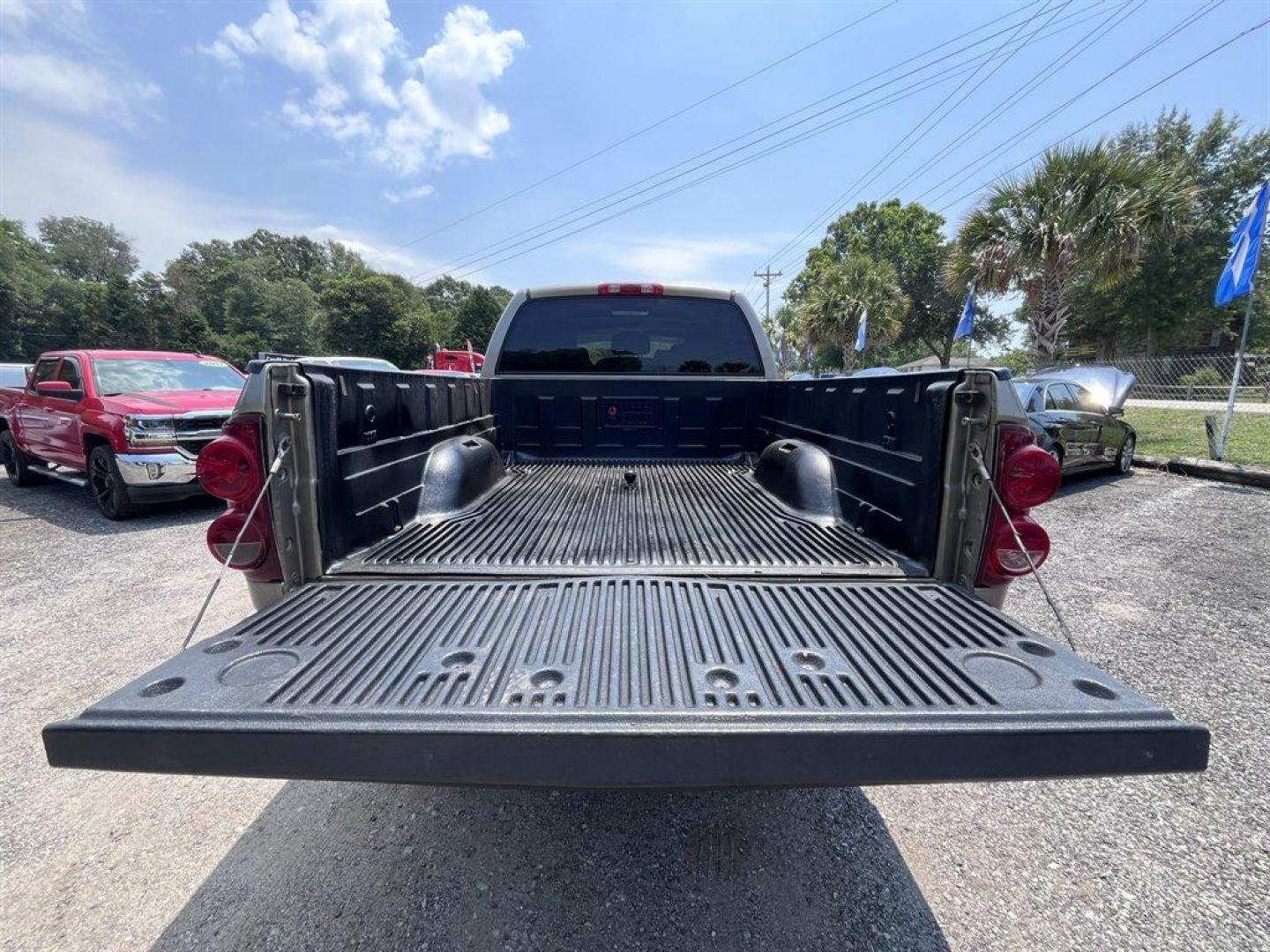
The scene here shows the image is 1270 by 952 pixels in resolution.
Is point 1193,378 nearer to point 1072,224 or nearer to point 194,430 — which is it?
point 1072,224

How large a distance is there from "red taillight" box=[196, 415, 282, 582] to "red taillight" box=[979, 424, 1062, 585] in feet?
8.15

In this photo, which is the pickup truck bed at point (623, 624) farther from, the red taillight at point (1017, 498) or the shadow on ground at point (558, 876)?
the shadow on ground at point (558, 876)

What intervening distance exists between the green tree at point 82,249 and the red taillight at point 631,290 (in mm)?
85707

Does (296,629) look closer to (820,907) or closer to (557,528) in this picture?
(557,528)

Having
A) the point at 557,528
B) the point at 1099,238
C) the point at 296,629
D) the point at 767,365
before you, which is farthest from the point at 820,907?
the point at 1099,238

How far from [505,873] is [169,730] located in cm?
123

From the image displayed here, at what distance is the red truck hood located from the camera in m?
6.32

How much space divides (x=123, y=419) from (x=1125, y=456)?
14766 mm

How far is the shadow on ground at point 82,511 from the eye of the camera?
21.0 ft

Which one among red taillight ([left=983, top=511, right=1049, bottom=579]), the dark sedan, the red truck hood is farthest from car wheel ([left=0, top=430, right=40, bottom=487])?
the dark sedan

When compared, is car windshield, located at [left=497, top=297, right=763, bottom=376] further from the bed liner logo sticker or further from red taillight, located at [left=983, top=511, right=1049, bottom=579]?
red taillight, located at [left=983, top=511, right=1049, bottom=579]

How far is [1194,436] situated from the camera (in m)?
12.0

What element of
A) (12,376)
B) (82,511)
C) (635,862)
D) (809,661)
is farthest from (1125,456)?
(12,376)

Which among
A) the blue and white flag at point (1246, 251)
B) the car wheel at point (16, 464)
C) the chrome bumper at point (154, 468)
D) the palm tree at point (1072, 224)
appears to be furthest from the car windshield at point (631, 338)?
the palm tree at point (1072, 224)
